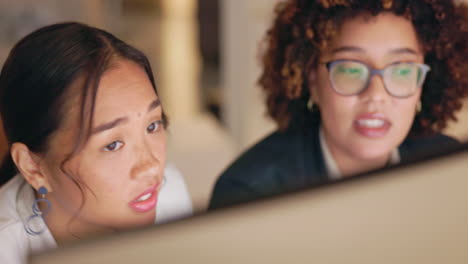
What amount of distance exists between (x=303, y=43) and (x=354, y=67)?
0.30ft

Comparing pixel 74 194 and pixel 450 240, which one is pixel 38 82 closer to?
pixel 74 194

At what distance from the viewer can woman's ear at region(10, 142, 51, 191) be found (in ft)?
1.67

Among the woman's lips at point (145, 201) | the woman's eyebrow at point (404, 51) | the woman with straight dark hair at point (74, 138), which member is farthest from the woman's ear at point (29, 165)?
the woman's eyebrow at point (404, 51)

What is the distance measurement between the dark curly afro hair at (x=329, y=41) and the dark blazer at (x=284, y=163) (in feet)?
0.07

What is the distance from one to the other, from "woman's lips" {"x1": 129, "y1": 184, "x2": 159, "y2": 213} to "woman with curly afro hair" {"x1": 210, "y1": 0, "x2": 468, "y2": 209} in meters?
0.10

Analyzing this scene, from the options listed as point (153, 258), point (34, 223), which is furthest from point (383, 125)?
point (34, 223)

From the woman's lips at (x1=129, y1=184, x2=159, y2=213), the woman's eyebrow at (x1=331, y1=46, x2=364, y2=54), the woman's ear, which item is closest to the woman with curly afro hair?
the woman's eyebrow at (x1=331, y1=46, x2=364, y2=54)

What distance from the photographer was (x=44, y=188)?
1.72 ft

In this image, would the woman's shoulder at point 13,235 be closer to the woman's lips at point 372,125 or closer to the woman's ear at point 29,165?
the woman's ear at point 29,165

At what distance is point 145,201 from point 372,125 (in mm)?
368

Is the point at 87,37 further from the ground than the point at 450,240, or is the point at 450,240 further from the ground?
the point at 87,37

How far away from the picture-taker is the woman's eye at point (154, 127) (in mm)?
553

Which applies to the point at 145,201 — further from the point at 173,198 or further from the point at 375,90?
the point at 375,90

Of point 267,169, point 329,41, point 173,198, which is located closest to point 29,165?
point 173,198
